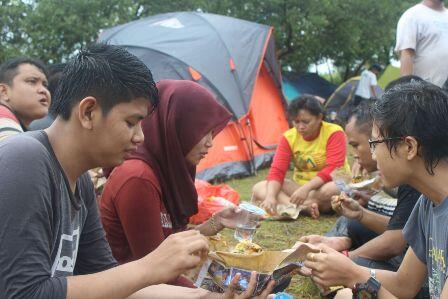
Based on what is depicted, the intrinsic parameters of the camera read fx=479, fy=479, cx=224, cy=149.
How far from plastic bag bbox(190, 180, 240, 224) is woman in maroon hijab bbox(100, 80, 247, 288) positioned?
204cm

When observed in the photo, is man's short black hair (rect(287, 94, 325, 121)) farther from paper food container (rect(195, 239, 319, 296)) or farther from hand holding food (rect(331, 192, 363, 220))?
paper food container (rect(195, 239, 319, 296))

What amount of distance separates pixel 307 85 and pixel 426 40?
395 inches

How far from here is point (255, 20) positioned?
15375mm

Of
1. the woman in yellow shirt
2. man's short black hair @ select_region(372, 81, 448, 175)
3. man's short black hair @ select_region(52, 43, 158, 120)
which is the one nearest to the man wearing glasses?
man's short black hair @ select_region(372, 81, 448, 175)

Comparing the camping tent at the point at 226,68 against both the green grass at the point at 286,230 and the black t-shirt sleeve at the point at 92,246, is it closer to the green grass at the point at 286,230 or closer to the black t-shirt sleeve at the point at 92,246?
the green grass at the point at 286,230

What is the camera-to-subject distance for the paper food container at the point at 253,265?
5.78 ft

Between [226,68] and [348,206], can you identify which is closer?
[348,206]

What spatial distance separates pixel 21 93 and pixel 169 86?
6.11ft

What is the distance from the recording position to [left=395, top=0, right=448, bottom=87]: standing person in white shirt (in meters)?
3.74

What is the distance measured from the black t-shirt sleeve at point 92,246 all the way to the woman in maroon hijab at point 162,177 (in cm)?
20

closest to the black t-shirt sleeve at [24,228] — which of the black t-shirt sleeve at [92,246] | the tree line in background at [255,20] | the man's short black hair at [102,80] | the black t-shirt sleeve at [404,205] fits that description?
the man's short black hair at [102,80]

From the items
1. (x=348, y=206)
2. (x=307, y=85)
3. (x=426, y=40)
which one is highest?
(x=426, y=40)

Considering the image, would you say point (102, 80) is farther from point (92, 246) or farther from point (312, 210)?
point (312, 210)

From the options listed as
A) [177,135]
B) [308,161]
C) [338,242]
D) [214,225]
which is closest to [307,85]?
[308,161]
